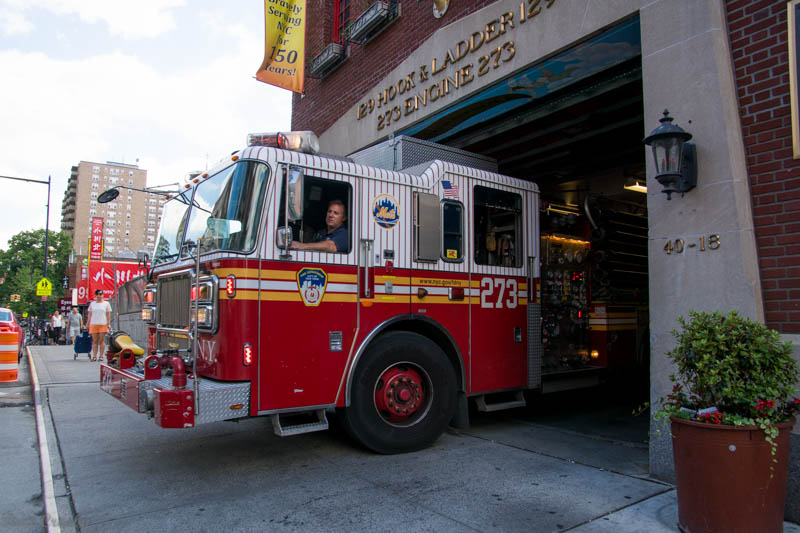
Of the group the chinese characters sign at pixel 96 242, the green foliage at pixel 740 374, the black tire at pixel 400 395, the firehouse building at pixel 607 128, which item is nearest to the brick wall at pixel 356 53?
the firehouse building at pixel 607 128

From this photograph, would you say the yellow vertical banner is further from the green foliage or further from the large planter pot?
the large planter pot

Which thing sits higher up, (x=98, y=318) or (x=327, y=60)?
(x=327, y=60)

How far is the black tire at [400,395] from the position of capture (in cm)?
509

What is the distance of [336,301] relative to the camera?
5016 millimetres

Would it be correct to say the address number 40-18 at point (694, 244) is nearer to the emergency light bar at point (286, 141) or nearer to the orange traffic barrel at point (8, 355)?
the emergency light bar at point (286, 141)

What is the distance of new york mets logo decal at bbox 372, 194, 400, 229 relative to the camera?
538cm

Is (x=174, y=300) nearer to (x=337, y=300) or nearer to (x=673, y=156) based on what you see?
(x=337, y=300)

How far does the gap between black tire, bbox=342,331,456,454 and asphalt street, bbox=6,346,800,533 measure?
0.21 meters

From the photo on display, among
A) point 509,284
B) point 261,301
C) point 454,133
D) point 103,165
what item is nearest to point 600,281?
point 509,284

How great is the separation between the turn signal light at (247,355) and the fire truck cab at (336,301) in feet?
0.10

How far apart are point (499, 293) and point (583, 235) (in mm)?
2356

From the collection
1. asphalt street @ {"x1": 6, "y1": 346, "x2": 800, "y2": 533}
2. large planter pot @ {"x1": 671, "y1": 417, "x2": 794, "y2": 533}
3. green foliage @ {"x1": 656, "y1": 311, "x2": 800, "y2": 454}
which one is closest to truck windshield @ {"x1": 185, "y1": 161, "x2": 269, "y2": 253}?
asphalt street @ {"x1": 6, "y1": 346, "x2": 800, "y2": 533}

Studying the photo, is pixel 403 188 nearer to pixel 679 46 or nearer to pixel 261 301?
pixel 261 301

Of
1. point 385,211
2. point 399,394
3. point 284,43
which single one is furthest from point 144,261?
point 284,43
